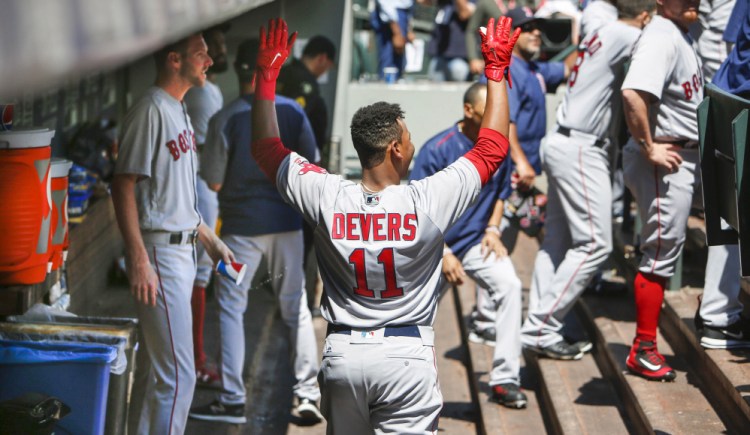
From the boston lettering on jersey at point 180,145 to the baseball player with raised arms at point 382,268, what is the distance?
3.85 feet

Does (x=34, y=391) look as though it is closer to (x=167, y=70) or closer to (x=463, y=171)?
(x=167, y=70)

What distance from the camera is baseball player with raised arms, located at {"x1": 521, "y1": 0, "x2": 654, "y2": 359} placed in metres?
5.73

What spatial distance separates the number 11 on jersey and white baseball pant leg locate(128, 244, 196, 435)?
143 centimetres

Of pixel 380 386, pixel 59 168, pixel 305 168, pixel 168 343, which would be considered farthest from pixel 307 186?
pixel 59 168

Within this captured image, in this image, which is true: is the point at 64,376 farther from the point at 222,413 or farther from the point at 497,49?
the point at 497,49

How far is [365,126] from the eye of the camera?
3.45 metres

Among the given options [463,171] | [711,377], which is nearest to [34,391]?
[463,171]

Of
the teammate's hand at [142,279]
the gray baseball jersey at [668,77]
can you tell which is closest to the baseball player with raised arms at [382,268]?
the teammate's hand at [142,279]

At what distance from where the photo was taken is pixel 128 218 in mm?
4402

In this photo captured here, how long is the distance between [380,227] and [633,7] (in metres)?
3.04

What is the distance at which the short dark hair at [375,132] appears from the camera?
344 cm

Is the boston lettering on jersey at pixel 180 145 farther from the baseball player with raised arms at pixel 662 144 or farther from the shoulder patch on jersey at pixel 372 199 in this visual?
the baseball player with raised arms at pixel 662 144

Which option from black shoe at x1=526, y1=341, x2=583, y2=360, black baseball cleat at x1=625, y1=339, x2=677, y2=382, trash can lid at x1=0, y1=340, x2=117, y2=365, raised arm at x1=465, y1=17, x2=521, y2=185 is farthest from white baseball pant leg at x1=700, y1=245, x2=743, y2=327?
trash can lid at x1=0, y1=340, x2=117, y2=365

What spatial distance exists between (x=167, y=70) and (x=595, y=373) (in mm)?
2894
